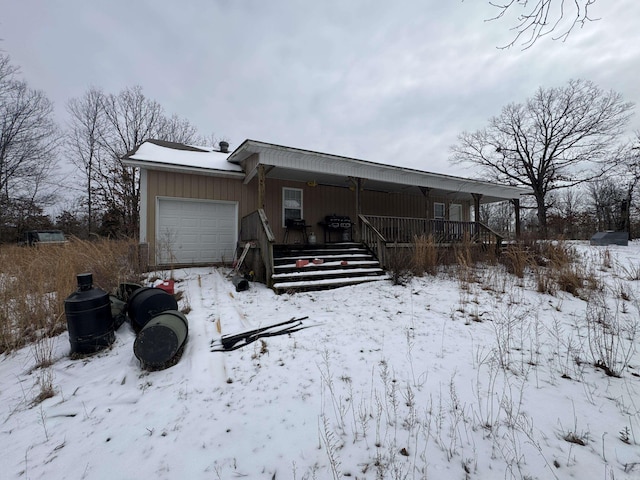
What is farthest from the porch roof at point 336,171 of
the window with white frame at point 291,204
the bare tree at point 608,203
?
the bare tree at point 608,203

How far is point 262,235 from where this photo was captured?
5.87 metres

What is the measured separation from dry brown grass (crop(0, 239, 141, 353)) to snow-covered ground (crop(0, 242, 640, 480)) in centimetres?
42

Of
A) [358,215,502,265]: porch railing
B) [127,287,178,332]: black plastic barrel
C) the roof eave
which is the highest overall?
the roof eave

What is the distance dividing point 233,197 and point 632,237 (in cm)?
2540

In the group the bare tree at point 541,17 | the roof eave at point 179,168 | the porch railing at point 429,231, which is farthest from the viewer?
the porch railing at point 429,231

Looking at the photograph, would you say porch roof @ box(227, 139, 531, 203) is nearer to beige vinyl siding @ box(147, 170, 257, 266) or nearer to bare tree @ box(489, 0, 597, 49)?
beige vinyl siding @ box(147, 170, 257, 266)

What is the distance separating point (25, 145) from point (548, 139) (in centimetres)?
3482

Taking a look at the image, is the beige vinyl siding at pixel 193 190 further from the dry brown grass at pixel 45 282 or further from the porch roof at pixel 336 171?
the dry brown grass at pixel 45 282

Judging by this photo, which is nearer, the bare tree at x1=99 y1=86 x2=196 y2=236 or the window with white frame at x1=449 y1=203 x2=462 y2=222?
the window with white frame at x1=449 y1=203 x2=462 y2=222

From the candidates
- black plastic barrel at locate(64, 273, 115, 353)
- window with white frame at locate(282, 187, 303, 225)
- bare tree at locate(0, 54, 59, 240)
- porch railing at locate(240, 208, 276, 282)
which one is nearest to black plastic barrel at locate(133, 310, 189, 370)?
black plastic barrel at locate(64, 273, 115, 353)

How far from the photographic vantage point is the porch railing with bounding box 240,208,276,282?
5.45m

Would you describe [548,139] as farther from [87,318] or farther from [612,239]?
[87,318]

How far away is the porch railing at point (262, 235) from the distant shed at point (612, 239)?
618 inches

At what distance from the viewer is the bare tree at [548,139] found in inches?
662
